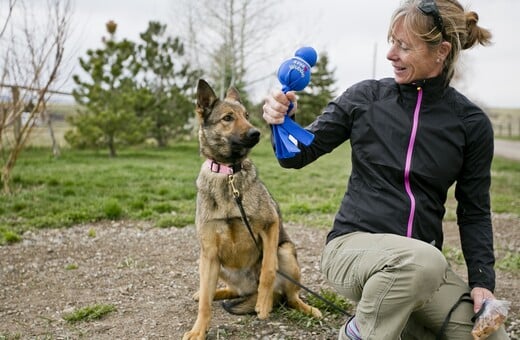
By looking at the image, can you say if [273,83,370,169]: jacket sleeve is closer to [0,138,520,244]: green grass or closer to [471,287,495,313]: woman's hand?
[471,287,495,313]: woman's hand

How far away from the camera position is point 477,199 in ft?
9.95

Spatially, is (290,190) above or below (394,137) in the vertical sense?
below

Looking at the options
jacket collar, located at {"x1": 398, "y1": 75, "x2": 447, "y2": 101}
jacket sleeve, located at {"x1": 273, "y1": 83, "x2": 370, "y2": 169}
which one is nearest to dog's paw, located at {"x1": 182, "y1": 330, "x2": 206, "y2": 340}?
jacket sleeve, located at {"x1": 273, "y1": 83, "x2": 370, "y2": 169}

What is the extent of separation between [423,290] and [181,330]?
1896mm

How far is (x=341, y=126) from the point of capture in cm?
313

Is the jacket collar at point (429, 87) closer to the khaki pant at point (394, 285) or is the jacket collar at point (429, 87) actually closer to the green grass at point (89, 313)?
the khaki pant at point (394, 285)

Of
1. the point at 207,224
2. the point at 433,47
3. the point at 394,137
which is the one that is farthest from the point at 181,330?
the point at 433,47

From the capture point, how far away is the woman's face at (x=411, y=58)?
287cm

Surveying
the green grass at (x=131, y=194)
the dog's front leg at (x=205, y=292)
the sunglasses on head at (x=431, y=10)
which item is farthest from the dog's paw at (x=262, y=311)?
the green grass at (x=131, y=194)

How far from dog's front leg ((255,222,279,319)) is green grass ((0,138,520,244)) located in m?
3.36

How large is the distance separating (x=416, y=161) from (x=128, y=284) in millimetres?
3037

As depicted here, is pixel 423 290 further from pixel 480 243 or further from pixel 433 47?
pixel 433 47

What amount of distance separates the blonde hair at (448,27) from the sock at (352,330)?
4.84 ft

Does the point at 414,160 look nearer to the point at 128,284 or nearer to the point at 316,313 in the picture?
the point at 316,313
